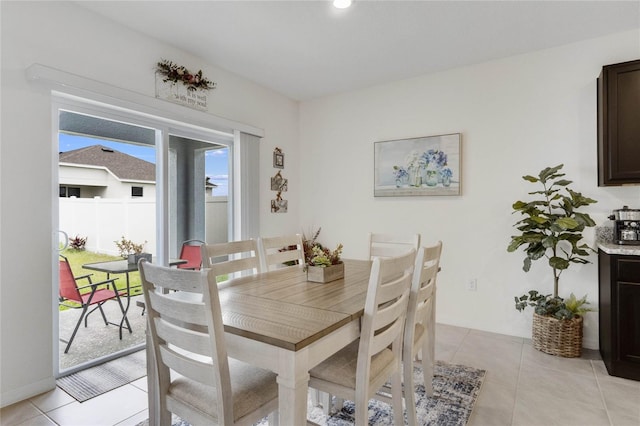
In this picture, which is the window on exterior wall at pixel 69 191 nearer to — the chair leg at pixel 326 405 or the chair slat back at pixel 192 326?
the chair slat back at pixel 192 326

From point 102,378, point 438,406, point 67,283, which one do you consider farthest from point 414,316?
point 67,283

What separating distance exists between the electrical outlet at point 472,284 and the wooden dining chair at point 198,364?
2686 millimetres

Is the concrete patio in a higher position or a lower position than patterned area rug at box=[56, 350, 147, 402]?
higher

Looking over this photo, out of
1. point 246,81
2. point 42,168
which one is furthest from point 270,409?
point 246,81

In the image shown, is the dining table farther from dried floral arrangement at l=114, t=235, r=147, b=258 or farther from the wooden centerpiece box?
dried floral arrangement at l=114, t=235, r=147, b=258

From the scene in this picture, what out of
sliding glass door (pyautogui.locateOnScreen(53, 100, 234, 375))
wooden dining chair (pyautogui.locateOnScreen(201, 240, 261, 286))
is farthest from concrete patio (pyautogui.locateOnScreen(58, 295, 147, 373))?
wooden dining chair (pyautogui.locateOnScreen(201, 240, 261, 286))

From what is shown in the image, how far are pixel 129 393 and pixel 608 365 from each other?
344 centimetres

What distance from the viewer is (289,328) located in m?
→ 1.21

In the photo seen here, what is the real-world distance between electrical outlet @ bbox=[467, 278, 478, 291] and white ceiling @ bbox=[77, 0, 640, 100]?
7.27 feet

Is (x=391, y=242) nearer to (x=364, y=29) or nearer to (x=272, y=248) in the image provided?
(x=272, y=248)

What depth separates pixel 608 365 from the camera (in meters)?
2.52

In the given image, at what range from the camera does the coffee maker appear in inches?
102

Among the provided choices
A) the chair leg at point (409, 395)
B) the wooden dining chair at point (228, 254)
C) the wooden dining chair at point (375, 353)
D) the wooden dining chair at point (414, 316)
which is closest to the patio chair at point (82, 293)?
the wooden dining chair at point (228, 254)

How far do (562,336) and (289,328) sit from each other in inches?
105
